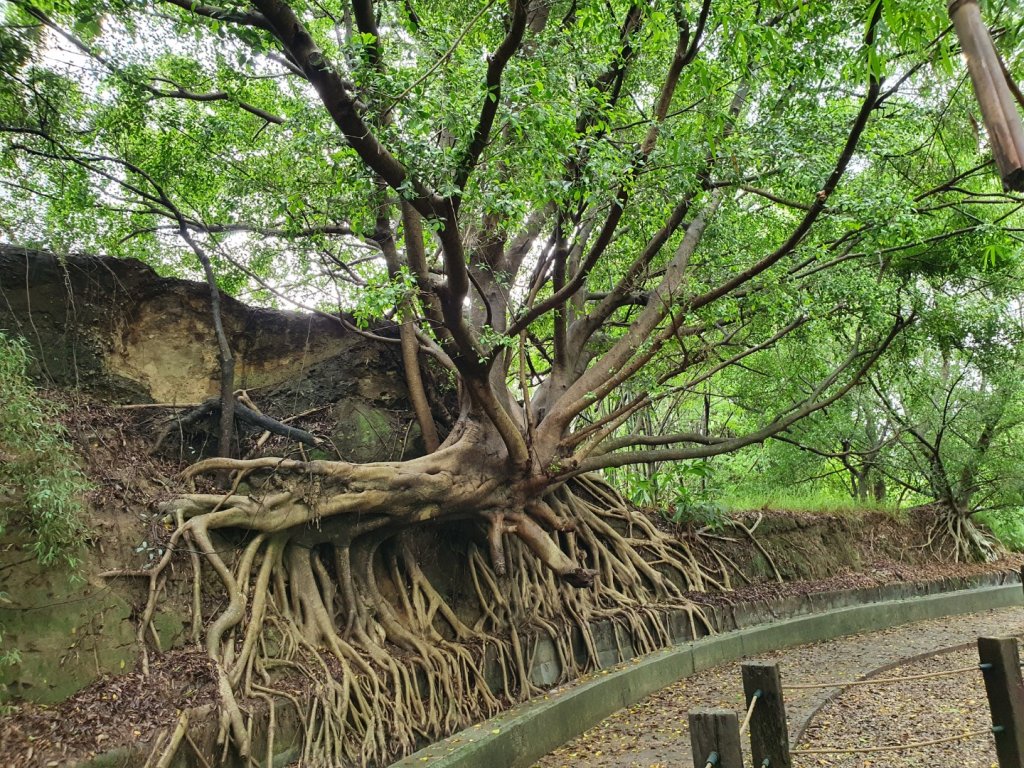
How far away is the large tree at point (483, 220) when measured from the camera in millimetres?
4578

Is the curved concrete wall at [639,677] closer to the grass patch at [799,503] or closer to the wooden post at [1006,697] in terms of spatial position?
the grass patch at [799,503]

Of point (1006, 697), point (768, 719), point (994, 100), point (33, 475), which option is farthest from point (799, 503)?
point (994, 100)

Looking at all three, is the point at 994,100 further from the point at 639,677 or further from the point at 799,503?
the point at 799,503

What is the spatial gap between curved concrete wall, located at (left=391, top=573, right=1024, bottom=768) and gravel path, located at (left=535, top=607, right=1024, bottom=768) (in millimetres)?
132

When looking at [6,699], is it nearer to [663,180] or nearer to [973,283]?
[663,180]

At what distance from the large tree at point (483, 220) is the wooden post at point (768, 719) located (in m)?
3.01

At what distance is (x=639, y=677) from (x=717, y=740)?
15.4ft

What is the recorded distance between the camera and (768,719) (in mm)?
3051

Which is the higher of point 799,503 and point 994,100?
point 994,100

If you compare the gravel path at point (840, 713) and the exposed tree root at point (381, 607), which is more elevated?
the exposed tree root at point (381, 607)

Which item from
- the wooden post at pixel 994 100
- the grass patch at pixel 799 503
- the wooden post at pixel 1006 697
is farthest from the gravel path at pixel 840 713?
the wooden post at pixel 994 100

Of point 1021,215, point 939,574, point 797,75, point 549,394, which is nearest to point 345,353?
point 549,394

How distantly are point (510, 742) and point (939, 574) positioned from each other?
10172mm

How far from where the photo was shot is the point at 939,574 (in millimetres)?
12141
